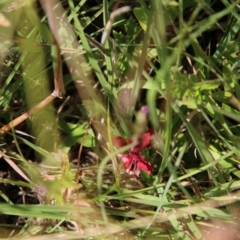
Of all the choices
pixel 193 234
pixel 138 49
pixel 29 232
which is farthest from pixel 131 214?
pixel 138 49

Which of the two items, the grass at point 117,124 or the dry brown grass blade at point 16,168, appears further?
the dry brown grass blade at point 16,168

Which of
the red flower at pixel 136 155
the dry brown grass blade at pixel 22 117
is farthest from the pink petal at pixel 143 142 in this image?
the dry brown grass blade at pixel 22 117

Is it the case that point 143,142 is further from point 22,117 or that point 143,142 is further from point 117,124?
point 22,117

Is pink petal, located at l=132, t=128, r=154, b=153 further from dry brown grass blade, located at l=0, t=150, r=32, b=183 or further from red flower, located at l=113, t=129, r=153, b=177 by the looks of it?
dry brown grass blade, located at l=0, t=150, r=32, b=183

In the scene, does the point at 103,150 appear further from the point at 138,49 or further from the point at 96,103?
the point at 138,49


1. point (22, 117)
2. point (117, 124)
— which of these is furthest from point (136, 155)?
point (22, 117)

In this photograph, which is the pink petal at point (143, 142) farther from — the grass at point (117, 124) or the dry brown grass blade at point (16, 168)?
the dry brown grass blade at point (16, 168)
